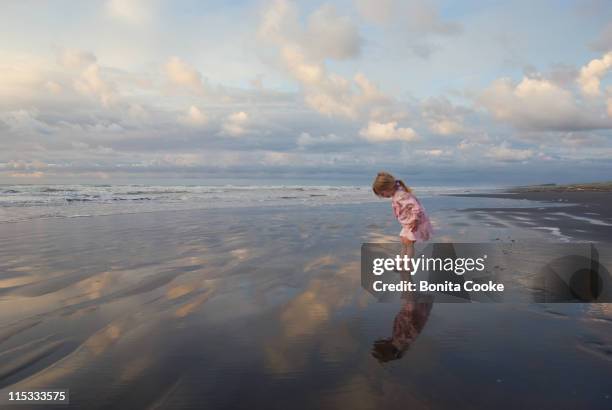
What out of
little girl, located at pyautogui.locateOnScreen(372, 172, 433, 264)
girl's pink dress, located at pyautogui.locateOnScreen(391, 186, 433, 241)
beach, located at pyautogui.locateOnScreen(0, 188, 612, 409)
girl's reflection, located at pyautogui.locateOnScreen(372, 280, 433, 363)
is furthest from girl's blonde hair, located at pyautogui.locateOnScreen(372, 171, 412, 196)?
girl's reflection, located at pyautogui.locateOnScreen(372, 280, 433, 363)

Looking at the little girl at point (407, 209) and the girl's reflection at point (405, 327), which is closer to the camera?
the girl's reflection at point (405, 327)

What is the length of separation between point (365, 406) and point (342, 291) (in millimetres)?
3252

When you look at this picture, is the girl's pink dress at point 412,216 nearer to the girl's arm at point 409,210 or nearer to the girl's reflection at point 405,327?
the girl's arm at point 409,210

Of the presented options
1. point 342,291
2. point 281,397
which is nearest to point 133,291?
point 342,291

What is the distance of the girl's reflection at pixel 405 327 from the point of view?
389cm

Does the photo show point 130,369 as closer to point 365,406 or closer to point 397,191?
point 365,406

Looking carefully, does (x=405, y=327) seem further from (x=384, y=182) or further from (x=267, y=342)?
(x=384, y=182)

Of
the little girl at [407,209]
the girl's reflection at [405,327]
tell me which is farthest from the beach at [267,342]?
the little girl at [407,209]

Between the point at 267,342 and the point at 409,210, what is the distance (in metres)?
4.12

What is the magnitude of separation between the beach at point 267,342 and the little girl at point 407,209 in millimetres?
1374

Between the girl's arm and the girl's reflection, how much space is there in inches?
64.4

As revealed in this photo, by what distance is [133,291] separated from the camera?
6227 millimetres

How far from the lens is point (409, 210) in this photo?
287 inches

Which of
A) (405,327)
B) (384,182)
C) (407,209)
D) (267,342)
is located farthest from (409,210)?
(267,342)
